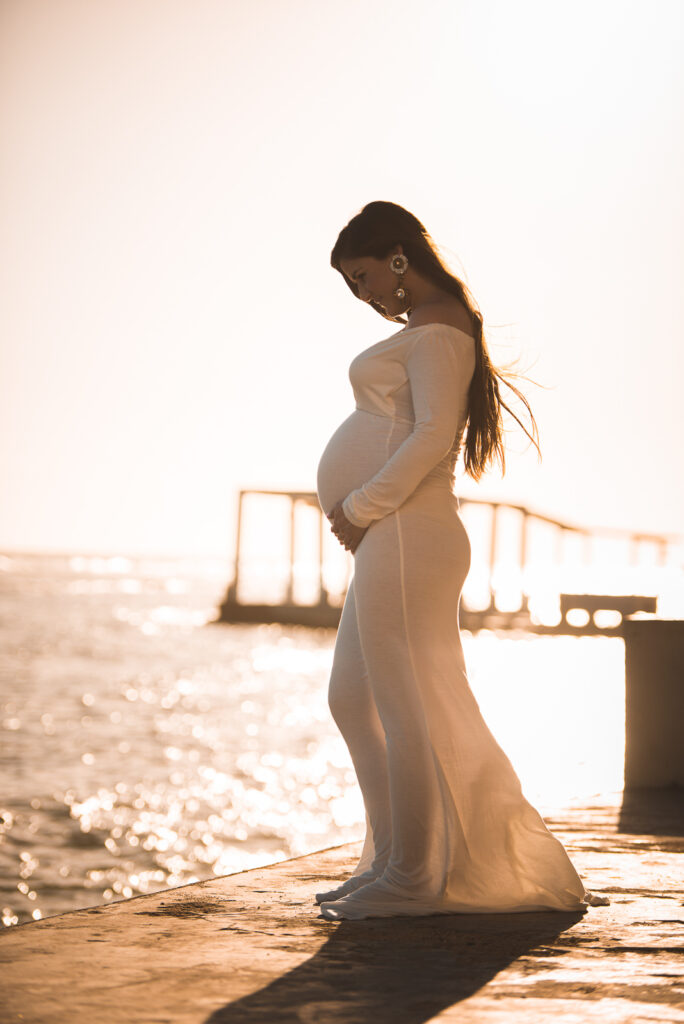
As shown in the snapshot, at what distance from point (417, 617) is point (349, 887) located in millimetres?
728

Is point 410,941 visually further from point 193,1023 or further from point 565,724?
point 565,724

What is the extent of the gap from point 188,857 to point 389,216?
12.9 metres

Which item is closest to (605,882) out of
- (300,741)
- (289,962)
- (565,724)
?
(289,962)

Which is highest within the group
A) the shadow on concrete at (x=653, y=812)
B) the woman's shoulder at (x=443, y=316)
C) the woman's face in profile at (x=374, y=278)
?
the woman's face in profile at (x=374, y=278)

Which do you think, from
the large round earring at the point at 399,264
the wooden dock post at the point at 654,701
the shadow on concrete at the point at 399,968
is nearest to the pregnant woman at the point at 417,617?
the large round earring at the point at 399,264

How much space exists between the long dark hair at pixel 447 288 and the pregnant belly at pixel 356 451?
220mm

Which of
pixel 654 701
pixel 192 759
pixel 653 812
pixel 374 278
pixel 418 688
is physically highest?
pixel 374 278

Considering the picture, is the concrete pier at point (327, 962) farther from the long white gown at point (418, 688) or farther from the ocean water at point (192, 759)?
the ocean water at point (192, 759)

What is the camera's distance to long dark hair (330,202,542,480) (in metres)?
3.63

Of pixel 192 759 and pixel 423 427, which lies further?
pixel 192 759

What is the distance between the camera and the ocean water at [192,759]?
47.6 ft

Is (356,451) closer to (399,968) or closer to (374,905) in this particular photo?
(374,905)

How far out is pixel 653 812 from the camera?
18.4 feet

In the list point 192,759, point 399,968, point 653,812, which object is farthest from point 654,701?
point 192,759
